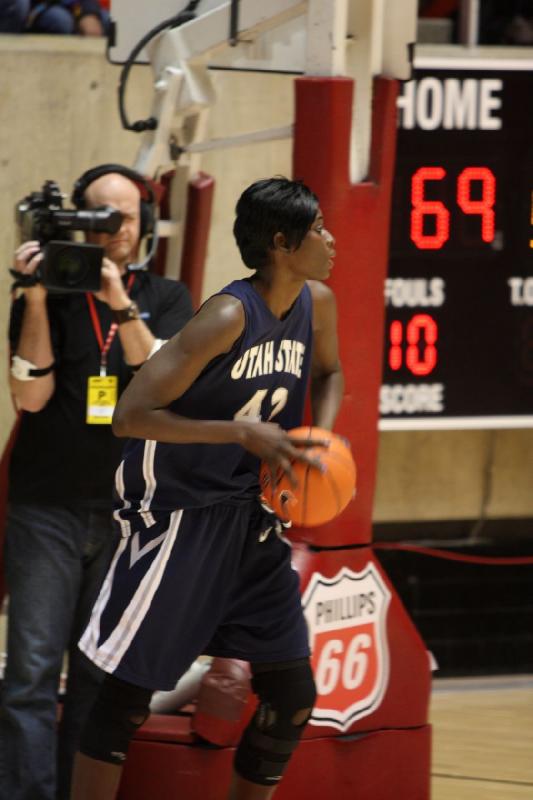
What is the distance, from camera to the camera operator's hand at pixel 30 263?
144 inches

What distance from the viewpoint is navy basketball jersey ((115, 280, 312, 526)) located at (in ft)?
10.2

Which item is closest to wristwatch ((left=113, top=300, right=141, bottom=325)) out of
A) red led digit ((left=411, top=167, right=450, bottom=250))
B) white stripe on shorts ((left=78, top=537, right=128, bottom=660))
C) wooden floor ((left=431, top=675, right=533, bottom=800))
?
white stripe on shorts ((left=78, top=537, right=128, bottom=660))

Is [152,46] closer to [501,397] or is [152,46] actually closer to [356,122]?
[356,122]

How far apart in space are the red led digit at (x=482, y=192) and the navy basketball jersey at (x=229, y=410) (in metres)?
2.52

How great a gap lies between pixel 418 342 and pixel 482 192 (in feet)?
2.18

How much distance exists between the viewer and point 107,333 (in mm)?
3775

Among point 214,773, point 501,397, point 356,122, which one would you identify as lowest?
point 214,773

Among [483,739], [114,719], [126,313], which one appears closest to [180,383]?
[126,313]

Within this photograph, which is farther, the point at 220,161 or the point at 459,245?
the point at 220,161

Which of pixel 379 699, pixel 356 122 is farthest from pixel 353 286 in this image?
pixel 379 699

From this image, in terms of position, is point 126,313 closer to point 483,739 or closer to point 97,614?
point 97,614

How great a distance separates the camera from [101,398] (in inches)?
147

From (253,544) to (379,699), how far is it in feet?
3.15

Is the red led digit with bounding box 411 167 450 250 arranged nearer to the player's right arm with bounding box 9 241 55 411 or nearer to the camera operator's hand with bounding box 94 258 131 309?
the camera operator's hand with bounding box 94 258 131 309
